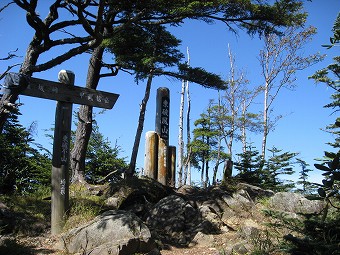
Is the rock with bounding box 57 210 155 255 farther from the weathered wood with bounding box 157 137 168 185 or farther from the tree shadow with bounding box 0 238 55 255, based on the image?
the weathered wood with bounding box 157 137 168 185

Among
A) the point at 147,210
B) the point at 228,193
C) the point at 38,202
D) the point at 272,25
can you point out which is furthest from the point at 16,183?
the point at 272,25

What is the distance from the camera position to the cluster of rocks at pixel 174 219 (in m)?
4.93

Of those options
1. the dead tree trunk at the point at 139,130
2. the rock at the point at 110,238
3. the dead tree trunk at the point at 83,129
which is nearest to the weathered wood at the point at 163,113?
the dead tree trunk at the point at 139,130

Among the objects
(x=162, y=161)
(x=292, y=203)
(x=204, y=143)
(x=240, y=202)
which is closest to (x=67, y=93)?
(x=162, y=161)

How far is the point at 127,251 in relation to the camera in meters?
4.72

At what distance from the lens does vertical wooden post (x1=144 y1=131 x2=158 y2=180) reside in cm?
921

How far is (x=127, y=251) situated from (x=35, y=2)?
4392 mm

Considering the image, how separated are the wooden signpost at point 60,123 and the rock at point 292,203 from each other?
14.8ft

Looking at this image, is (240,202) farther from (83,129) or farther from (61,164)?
(83,129)

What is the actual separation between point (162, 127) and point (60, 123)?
156 inches

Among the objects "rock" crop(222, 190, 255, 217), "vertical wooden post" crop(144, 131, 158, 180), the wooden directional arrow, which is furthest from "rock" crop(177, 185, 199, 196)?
the wooden directional arrow

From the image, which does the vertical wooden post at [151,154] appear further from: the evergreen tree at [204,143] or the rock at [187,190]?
the evergreen tree at [204,143]

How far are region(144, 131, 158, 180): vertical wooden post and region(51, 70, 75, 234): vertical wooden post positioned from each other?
3.41 metres

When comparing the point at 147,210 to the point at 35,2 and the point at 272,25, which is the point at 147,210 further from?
the point at 272,25
